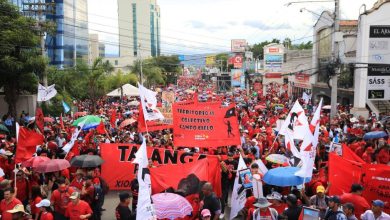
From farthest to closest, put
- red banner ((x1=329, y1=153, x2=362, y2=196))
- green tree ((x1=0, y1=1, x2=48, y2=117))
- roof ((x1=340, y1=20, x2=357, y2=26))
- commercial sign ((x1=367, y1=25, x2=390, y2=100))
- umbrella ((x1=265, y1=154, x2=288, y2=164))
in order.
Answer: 1. roof ((x1=340, y1=20, x2=357, y2=26))
2. commercial sign ((x1=367, y1=25, x2=390, y2=100))
3. green tree ((x1=0, y1=1, x2=48, y2=117))
4. umbrella ((x1=265, y1=154, x2=288, y2=164))
5. red banner ((x1=329, y1=153, x2=362, y2=196))

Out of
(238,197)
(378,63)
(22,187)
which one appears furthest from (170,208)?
(378,63)

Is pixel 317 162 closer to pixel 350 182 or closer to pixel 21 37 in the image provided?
pixel 350 182

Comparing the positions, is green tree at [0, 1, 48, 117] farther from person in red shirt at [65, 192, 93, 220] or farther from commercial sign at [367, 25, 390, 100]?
commercial sign at [367, 25, 390, 100]

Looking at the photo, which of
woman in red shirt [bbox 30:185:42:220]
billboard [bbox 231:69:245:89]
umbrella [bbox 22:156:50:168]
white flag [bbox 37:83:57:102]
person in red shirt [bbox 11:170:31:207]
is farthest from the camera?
billboard [bbox 231:69:245:89]

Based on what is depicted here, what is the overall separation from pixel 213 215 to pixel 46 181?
179 inches

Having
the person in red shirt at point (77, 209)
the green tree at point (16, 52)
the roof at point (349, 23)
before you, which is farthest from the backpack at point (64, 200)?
the roof at point (349, 23)

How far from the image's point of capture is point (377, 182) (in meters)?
7.06

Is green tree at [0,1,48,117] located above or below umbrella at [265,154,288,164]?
above

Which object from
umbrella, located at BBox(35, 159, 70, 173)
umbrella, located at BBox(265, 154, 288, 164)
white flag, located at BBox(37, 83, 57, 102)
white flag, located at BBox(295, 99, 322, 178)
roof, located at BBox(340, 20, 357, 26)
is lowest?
umbrella, located at BBox(265, 154, 288, 164)

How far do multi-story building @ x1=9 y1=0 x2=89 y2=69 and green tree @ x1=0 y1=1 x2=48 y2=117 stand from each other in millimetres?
27510

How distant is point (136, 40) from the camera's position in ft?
462

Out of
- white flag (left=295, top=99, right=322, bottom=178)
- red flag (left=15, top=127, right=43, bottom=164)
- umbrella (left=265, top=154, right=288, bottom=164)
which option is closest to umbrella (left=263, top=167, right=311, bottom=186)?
white flag (left=295, top=99, right=322, bottom=178)

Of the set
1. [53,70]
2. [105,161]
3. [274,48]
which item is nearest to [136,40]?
[274,48]

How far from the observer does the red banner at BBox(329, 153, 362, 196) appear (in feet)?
24.3
